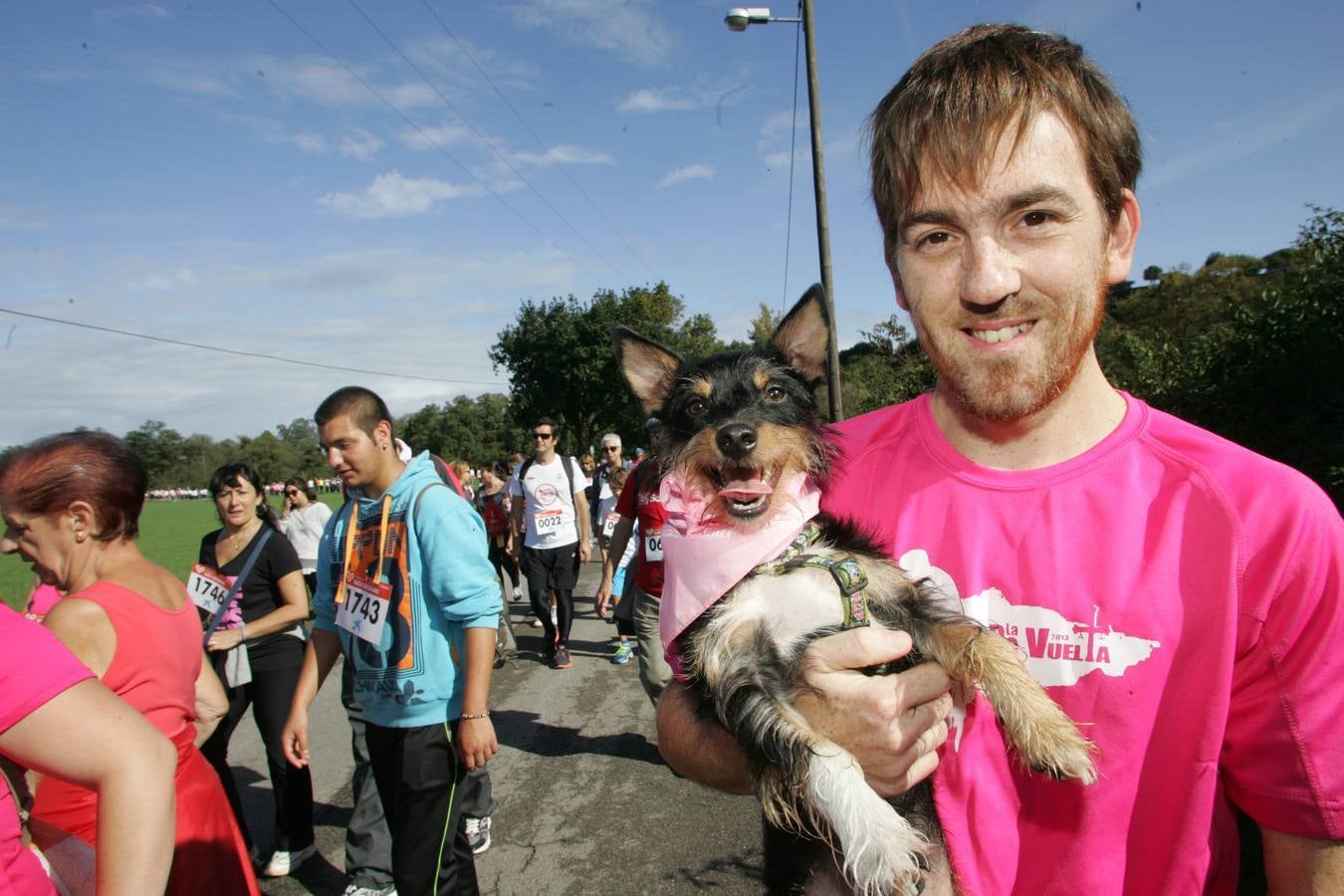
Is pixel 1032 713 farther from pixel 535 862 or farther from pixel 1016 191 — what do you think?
pixel 535 862

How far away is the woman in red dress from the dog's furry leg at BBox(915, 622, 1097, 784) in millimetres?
2719

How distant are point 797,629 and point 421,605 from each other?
2323mm

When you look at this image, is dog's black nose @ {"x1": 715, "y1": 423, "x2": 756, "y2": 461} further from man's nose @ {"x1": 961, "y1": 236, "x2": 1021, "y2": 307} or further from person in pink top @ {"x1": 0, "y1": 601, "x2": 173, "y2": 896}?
person in pink top @ {"x1": 0, "y1": 601, "x2": 173, "y2": 896}

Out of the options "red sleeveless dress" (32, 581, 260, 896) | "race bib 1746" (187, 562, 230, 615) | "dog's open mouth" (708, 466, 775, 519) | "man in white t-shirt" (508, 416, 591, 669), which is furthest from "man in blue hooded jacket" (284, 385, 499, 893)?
"man in white t-shirt" (508, 416, 591, 669)

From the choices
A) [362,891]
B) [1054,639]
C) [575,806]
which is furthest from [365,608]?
[1054,639]

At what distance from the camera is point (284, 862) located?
4.89 metres

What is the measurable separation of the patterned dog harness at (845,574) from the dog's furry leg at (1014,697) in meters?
0.19

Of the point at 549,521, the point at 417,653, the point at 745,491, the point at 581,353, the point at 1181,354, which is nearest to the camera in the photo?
the point at 745,491

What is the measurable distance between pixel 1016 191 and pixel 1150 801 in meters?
1.30

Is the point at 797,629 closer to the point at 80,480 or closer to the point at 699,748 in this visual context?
the point at 699,748

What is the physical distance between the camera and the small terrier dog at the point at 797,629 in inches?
72.8

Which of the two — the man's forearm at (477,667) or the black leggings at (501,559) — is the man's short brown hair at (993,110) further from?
the black leggings at (501,559)

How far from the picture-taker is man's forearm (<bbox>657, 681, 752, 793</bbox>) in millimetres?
2078

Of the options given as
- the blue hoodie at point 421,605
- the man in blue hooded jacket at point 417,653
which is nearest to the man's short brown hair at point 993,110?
the blue hoodie at point 421,605
